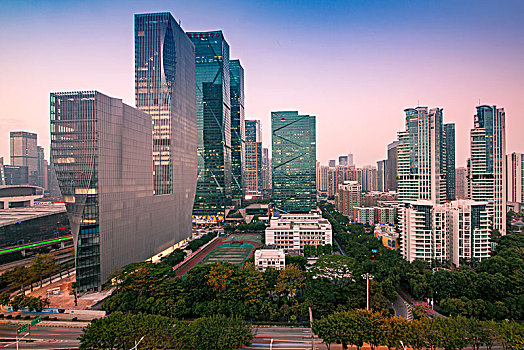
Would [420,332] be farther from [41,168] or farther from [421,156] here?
[41,168]

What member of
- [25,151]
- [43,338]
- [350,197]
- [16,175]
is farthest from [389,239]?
[25,151]

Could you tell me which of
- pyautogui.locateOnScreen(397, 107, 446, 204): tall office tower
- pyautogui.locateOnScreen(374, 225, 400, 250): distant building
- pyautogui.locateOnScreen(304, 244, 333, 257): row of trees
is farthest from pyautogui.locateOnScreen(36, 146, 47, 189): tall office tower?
pyautogui.locateOnScreen(397, 107, 446, 204): tall office tower

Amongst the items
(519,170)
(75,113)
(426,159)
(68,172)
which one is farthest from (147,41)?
(519,170)

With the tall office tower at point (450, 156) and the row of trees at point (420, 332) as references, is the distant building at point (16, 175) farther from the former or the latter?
the tall office tower at point (450, 156)

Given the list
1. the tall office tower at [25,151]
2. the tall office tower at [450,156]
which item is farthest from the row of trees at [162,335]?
the tall office tower at [25,151]

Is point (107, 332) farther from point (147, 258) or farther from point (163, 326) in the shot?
point (147, 258)
